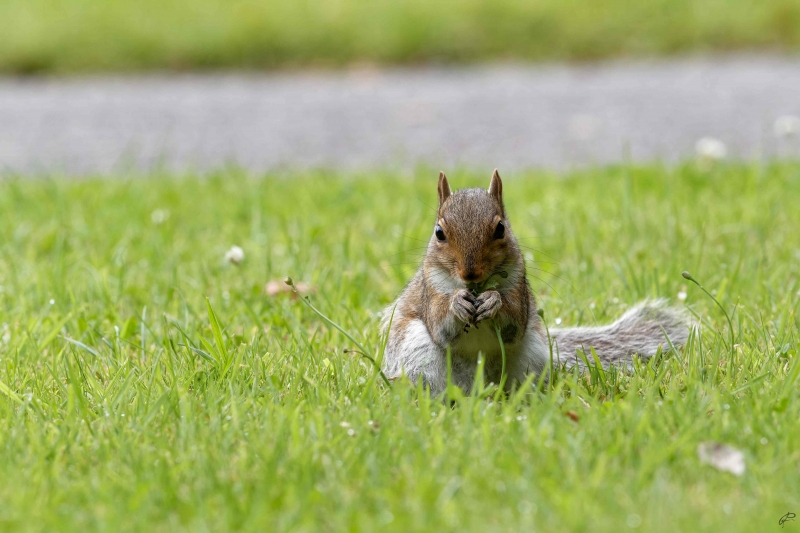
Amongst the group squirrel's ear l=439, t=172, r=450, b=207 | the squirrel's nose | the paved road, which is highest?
squirrel's ear l=439, t=172, r=450, b=207

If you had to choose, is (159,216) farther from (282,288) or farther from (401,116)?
(401,116)

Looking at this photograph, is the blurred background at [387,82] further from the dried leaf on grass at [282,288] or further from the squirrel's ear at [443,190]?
the squirrel's ear at [443,190]

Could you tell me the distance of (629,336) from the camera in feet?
9.16

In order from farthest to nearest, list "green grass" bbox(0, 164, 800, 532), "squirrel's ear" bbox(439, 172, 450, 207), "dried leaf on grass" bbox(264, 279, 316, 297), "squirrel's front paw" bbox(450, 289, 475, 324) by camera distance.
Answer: "dried leaf on grass" bbox(264, 279, 316, 297) → "squirrel's ear" bbox(439, 172, 450, 207) → "squirrel's front paw" bbox(450, 289, 475, 324) → "green grass" bbox(0, 164, 800, 532)

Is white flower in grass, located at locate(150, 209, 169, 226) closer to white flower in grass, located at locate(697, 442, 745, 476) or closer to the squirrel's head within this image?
the squirrel's head

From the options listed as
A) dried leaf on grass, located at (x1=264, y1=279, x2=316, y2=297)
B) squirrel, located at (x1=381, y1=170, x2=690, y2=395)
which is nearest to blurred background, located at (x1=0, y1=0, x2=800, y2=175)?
dried leaf on grass, located at (x1=264, y1=279, x2=316, y2=297)

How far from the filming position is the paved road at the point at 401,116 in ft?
20.2

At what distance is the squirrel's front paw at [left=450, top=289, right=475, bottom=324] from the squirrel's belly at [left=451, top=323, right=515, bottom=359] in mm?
92

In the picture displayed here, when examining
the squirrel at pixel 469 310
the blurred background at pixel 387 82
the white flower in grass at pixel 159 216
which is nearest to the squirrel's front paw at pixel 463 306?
the squirrel at pixel 469 310

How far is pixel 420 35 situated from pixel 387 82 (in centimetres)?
85

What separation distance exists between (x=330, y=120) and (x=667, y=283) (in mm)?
4210

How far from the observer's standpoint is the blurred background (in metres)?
6.39

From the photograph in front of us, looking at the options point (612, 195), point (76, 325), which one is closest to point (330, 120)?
point (612, 195)

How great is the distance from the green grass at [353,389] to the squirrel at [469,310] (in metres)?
0.09
